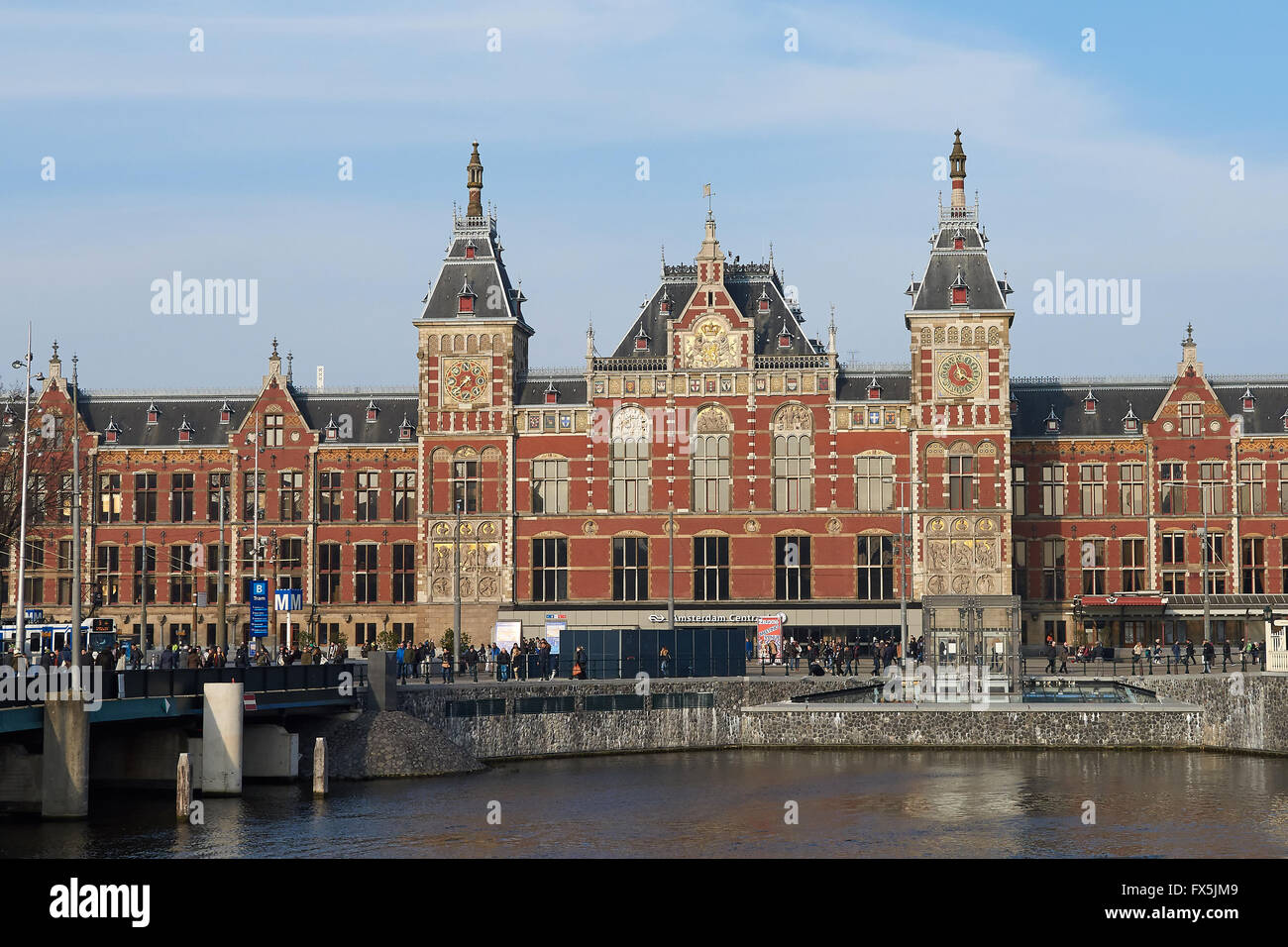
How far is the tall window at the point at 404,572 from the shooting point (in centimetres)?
8650

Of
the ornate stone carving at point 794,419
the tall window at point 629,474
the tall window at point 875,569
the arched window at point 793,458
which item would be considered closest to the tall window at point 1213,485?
the tall window at point 875,569

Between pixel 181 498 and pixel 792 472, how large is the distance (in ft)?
102

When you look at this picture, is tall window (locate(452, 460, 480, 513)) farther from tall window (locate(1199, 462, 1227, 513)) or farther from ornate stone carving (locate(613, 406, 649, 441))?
tall window (locate(1199, 462, 1227, 513))

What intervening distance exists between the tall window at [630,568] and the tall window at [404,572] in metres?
10.6

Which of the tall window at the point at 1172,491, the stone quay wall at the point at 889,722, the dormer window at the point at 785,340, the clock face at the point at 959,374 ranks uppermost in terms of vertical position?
the dormer window at the point at 785,340

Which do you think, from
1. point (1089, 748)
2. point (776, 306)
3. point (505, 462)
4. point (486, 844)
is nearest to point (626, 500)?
point (505, 462)

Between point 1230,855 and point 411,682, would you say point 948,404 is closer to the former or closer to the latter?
point 411,682

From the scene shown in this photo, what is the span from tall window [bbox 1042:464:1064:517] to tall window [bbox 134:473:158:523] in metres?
44.4

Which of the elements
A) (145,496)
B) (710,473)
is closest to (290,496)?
(145,496)

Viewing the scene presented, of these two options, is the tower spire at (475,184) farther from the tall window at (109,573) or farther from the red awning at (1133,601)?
the red awning at (1133,601)

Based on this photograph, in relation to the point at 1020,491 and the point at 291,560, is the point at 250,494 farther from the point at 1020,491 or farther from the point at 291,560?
the point at 1020,491

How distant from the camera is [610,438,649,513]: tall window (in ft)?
273
